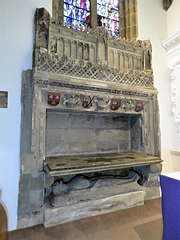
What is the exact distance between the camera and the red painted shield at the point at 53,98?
7.76ft

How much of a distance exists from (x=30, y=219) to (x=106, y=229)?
1100 mm

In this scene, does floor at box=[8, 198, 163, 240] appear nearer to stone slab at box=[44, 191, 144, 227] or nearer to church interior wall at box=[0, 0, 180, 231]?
stone slab at box=[44, 191, 144, 227]

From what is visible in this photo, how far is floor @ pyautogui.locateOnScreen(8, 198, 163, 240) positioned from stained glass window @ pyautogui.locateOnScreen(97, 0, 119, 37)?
152 inches

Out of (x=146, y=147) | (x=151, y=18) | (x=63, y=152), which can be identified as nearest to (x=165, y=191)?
(x=146, y=147)

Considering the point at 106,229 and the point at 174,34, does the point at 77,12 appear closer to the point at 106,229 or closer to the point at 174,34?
the point at 174,34

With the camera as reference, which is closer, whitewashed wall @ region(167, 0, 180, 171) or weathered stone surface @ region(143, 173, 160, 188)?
weathered stone surface @ region(143, 173, 160, 188)

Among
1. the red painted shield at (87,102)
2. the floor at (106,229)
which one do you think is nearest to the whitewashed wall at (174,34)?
the floor at (106,229)

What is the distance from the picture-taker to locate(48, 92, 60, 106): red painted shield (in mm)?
2366

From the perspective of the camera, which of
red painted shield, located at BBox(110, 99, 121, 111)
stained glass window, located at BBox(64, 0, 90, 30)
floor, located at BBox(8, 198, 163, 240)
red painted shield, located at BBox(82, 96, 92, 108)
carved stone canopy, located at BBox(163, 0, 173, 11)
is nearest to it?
floor, located at BBox(8, 198, 163, 240)

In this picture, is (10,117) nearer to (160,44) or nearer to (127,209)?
(127,209)

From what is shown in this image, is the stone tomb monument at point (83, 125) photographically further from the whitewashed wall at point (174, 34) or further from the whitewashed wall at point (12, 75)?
the whitewashed wall at point (174, 34)

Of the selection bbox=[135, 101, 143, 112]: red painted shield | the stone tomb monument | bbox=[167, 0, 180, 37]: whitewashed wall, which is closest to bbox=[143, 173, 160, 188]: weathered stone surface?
the stone tomb monument

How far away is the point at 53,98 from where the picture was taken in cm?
239

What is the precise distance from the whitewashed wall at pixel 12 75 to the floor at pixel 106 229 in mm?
407
